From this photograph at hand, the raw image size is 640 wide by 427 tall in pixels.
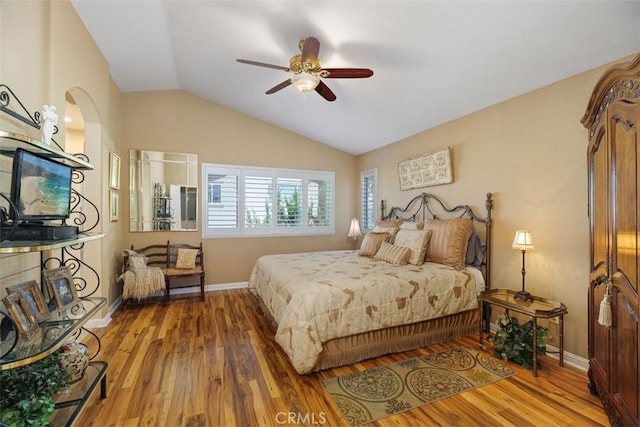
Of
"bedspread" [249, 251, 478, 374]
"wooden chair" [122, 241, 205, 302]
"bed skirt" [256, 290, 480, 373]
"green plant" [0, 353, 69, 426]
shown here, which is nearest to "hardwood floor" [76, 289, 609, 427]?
"bed skirt" [256, 290, 480, 373]

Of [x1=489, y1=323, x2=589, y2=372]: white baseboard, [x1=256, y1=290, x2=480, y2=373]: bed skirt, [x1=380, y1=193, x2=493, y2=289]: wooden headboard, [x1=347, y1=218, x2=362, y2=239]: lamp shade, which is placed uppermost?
[x1=380, y1=193, x2=493, y2=289]: wooden headboard

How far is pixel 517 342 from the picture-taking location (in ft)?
7.94

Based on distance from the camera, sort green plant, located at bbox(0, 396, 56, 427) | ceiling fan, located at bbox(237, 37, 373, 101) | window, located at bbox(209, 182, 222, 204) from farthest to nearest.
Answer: window, located at bbox(209, 182, 222, 204) → ceiling fan, located at bbox(237, 37, 373, 101) → green plant, located at bbox(0, 396, 56, 427)

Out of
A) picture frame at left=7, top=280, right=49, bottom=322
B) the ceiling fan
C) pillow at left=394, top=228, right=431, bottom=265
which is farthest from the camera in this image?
pillow at left=394, top=228, right=431, bottom=265

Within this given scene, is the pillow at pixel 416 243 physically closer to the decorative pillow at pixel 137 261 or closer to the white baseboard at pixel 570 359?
the white baseboard at pixel 570 359

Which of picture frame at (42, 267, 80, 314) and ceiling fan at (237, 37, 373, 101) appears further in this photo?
ceiling fan at (237, 37, 373, 101)

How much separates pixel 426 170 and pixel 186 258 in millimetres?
3829

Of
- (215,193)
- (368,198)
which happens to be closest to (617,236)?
(368,198)

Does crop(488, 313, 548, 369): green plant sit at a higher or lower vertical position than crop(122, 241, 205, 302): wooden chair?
lower

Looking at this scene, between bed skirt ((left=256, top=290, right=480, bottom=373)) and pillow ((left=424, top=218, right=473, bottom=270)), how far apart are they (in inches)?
21.9

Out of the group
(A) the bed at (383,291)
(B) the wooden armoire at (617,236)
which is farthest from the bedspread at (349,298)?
(B) the wooden armoire at (617,236)

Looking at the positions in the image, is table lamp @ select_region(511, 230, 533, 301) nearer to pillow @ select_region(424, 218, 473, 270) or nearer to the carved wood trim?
pillow @ select_region(424, 218, 473, 270)

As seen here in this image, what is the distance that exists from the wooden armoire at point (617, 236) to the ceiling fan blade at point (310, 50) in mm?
1938

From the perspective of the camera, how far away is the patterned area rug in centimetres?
186
